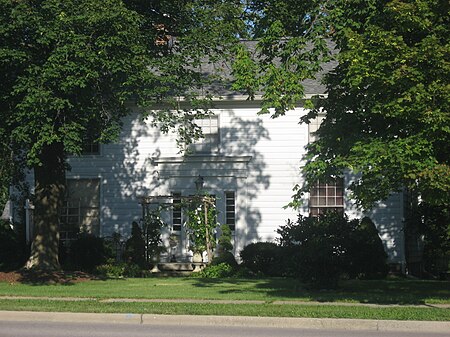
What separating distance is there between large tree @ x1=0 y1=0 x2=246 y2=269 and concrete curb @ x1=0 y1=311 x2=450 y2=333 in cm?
557

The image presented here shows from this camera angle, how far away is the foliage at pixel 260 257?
1011 inches

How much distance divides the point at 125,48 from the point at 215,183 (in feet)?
31.9

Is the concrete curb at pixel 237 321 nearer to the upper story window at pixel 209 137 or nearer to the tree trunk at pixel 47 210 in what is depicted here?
the tree trunk at pixel 47 210

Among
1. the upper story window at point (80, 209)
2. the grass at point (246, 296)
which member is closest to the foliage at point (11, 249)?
the upper story window at point (80, 209)

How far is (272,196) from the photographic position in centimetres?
2759

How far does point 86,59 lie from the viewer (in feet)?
59.0

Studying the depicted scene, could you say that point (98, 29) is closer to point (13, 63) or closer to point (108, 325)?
point (13, 63)

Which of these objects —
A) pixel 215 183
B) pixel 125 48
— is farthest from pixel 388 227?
pixel 125 48

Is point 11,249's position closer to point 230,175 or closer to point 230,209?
point 230,209

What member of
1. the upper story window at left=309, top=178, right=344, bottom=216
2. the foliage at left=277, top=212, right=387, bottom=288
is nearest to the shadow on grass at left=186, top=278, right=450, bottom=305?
the foliage at left=277, top=212, right=387, bottom=288

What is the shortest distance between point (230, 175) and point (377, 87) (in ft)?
46.3

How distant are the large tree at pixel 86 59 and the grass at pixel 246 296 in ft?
12.2

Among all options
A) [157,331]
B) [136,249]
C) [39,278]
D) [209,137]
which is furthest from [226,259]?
[157,331]

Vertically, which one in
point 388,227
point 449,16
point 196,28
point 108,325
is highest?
point 196,28
